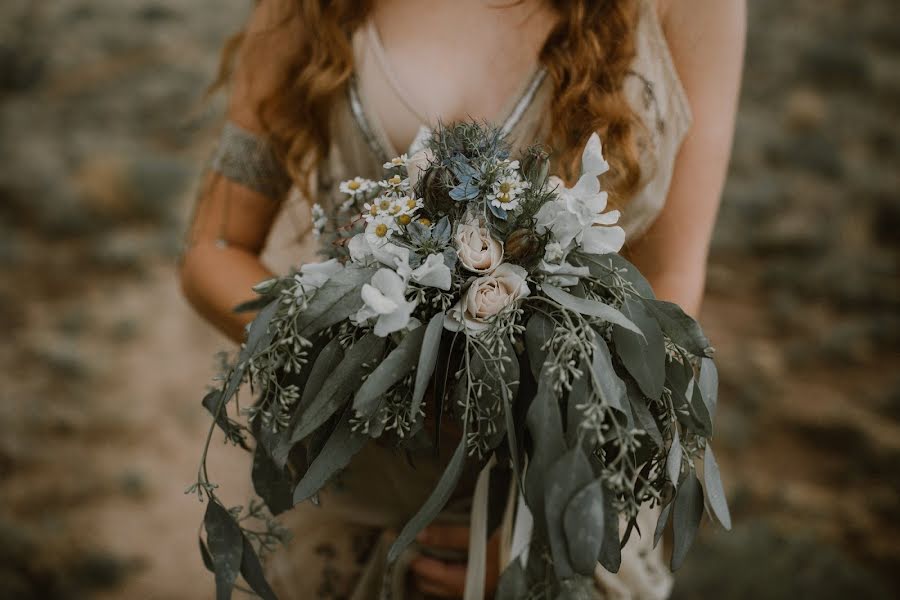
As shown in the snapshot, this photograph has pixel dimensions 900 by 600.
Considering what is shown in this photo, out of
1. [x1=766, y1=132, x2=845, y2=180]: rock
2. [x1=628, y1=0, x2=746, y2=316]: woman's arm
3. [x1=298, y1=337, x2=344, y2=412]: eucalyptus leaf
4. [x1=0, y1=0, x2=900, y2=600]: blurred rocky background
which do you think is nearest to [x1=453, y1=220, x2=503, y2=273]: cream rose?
[x1=298, y1=337, x2=344, y2=412]: eucalyptus leaf

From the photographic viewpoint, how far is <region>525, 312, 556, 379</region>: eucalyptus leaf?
107 centimetres

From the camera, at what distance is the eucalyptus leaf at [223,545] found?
1.15 m

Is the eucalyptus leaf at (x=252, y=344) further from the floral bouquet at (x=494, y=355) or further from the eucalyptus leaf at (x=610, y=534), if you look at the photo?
the eucalyptus leaf at (x=610, y=534)

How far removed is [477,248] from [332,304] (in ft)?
0.72

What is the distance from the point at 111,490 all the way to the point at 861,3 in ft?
23.4

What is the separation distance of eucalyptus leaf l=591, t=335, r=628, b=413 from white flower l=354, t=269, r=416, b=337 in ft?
0.83

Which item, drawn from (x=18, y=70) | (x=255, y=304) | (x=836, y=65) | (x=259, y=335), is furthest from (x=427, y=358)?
(x=18, y=70)

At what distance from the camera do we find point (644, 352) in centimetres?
A: 107

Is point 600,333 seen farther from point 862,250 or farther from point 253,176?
point 862,250

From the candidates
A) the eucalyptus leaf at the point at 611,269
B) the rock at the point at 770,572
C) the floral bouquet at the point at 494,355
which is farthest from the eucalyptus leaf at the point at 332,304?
the rock at the point at 770,572

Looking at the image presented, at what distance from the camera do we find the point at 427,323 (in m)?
1.11

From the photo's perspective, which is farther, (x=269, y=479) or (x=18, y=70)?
(x=18, y=70)

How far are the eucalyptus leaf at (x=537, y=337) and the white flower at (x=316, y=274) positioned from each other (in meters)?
0.30

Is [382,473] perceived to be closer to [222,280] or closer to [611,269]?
[222,280]
